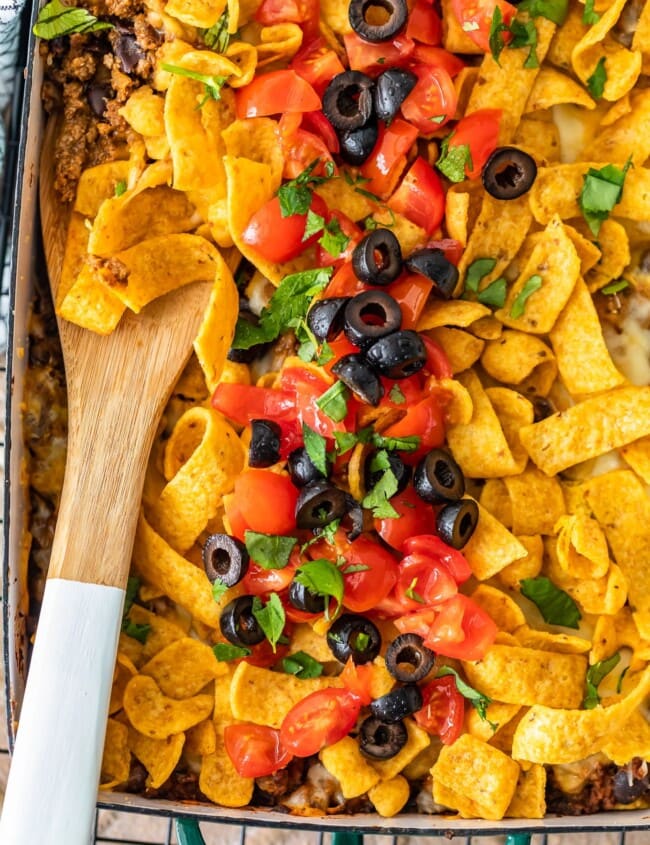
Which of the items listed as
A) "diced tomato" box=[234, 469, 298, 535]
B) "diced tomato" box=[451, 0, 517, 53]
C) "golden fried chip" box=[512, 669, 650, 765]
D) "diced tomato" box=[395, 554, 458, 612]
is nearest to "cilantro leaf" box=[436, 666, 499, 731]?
"golden fried chip" box=[512, 669, 650, 765]

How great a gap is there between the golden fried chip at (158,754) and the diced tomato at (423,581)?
866mm

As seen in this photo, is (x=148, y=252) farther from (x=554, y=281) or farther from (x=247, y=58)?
(x=554, y=281)

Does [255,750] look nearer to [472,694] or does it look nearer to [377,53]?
[472,694]

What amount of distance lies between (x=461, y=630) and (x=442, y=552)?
235 millimetres

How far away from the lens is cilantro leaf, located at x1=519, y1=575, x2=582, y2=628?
10.5 ft

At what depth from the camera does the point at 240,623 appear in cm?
311

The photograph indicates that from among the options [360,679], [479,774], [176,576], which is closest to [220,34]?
[176,576]

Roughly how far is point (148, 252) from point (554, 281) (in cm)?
126

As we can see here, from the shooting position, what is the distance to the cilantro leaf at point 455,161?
10.3 feet

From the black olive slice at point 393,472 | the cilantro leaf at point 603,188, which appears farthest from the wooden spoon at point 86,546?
the cilantro leaf at point 603,188

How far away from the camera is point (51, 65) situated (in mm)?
3215

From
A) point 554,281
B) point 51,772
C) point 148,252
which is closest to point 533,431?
point 554,281

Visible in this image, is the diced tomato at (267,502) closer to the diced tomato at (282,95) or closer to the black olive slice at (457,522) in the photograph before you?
the black olive slice at (457,522)

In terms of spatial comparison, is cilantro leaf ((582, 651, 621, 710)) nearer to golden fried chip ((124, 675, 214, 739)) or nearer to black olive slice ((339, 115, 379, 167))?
golden fried chip ((124, 675, 214, 739))
